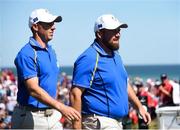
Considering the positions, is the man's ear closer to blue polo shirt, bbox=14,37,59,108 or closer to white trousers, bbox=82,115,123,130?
blue polo shirt, bbox=14,37,59,108

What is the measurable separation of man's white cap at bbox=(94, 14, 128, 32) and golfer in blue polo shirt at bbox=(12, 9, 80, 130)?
0.45 metres

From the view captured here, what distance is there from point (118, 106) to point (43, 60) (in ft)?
2.99

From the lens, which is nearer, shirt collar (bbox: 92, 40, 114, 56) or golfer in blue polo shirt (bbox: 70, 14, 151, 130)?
golfer in blue polo shirt (bbox: 70, 14, 151, 130)

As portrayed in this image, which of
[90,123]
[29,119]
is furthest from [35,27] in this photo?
[90,123]

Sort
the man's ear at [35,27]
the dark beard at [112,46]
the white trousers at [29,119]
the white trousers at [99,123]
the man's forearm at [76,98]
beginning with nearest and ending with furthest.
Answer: the man's forearm at [76,98]
the white trousers at [99,123]
the dark beard at [112,46]
the white trousers at [29,119]
the man's ear at [35,27]

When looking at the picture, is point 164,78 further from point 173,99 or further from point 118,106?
point 118,106

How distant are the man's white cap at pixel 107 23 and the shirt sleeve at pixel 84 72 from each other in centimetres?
37

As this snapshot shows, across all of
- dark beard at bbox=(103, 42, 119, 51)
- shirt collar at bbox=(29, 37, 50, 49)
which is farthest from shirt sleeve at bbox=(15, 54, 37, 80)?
dark beard at bbox=(103, 42, 119, 51)

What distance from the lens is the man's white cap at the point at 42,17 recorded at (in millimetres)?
6348

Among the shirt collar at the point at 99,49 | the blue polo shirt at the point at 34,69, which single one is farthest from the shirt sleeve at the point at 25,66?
the shirt collar at the point at 99,49

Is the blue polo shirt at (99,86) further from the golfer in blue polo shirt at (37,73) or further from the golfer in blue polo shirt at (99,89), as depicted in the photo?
the golfer in blue polo shirt at (37,73)

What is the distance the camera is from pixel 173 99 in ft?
51.5

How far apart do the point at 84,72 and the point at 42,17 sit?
2.84 feet

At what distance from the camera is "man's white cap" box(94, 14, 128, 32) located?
6051 mm
